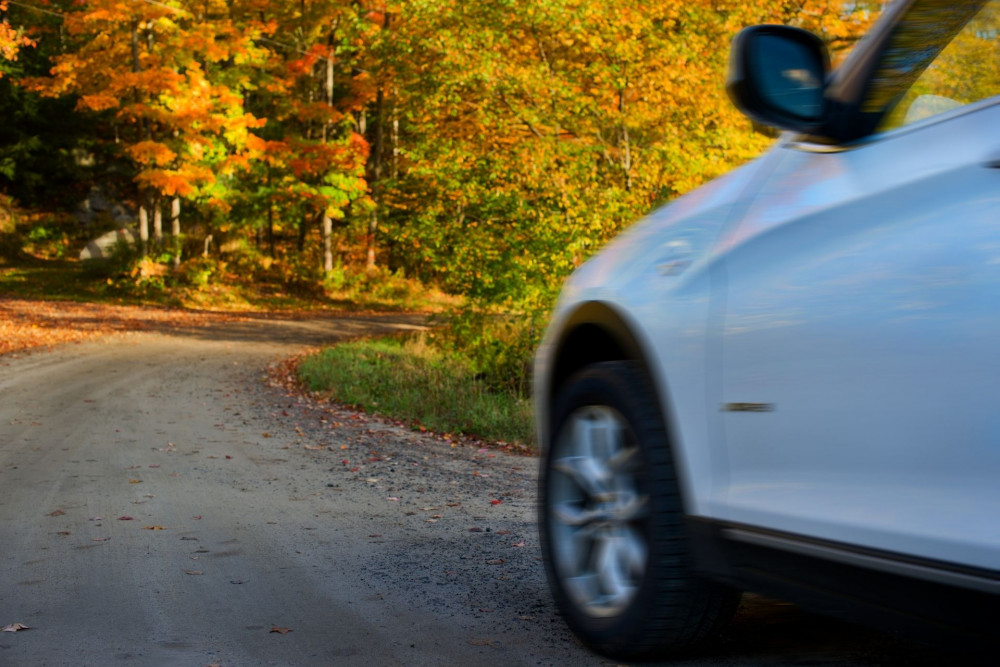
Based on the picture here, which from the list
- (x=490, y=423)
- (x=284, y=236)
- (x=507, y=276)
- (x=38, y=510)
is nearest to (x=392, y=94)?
(x=507, y=276)

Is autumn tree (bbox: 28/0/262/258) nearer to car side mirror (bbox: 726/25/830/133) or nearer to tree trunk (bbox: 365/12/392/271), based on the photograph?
tree trunk (bbox: 365/12/392/271)

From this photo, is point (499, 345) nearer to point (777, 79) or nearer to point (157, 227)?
point (777, 79)

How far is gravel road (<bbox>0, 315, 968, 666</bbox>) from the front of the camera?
3594 mm

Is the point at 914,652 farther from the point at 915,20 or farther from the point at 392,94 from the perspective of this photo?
the point at 392,94

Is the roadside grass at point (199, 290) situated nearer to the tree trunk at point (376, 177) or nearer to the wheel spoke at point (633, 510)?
the tree trunk at point (376, 177)

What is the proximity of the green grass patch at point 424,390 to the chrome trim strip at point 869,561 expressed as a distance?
288 inches

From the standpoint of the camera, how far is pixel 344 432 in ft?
33.0

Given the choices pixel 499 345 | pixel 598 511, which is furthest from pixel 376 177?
pixel 598 511

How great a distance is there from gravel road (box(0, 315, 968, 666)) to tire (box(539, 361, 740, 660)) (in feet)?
0.70

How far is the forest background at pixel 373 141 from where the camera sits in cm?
1427

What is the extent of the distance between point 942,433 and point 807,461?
467 millimetres

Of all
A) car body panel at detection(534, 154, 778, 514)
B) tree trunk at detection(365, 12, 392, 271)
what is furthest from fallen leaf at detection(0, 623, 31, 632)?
tree trunk at detection(365, 12, 392, 271)

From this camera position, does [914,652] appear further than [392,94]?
No

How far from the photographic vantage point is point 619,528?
331 centimetres
